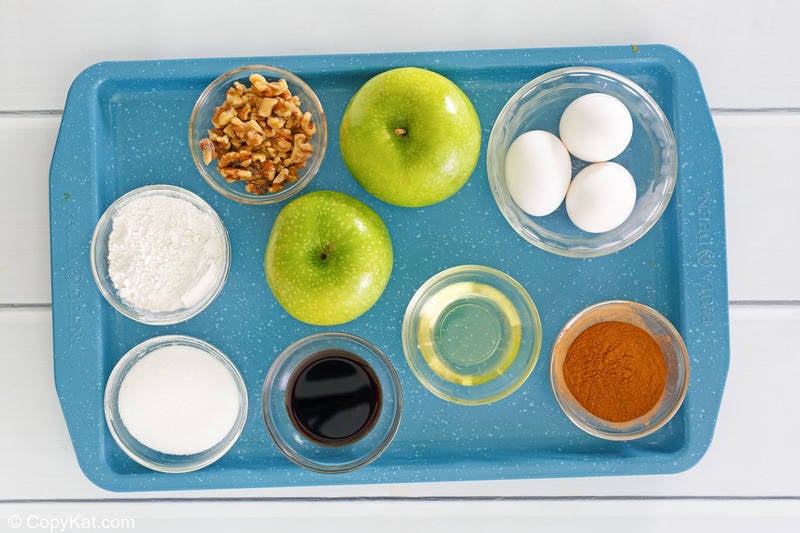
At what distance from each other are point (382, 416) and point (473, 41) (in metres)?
0.48

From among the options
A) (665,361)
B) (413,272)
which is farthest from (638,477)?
(413,272)

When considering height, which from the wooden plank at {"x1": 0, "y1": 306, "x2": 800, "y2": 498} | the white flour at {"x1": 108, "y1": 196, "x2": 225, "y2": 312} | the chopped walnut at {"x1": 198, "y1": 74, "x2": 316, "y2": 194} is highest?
the chopped walnut at {"x1": 198, "y1": 74, "x2": 316, "y2": 194}

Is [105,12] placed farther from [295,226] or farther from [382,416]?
[382,416]

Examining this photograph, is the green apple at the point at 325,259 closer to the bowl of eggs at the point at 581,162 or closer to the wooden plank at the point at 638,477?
the bowl of eggs at the point at 581,162

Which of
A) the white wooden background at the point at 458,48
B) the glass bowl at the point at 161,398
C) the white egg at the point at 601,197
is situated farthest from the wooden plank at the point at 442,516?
the white egg at the point at 601,197

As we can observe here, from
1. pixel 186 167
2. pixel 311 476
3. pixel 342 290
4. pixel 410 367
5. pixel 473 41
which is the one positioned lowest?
pixel 311 476

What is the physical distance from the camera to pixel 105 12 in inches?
32.5

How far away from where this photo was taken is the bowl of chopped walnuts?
730mm

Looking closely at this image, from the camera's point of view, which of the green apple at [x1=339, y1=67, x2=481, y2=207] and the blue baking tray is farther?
the blue baking tray

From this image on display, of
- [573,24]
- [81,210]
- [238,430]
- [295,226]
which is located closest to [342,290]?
[295,226]

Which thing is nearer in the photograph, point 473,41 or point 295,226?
point 295,226

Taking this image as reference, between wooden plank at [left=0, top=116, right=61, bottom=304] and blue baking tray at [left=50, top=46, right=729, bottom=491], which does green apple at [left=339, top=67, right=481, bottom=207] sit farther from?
wooden plank at [left=0, top=116, right=61, bottom=304]

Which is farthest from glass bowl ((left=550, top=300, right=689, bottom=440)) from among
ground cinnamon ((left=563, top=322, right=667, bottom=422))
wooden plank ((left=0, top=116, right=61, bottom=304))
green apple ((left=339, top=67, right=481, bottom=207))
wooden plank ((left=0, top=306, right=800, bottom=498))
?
wooden plank ((left=0, top=116, right=61, bottom=304))

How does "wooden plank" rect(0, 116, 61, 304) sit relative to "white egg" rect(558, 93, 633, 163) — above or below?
below
